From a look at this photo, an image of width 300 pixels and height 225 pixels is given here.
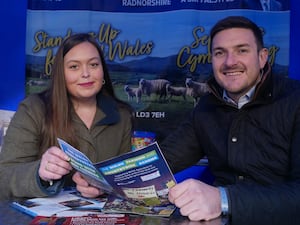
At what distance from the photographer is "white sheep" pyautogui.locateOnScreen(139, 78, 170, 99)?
2500 mm

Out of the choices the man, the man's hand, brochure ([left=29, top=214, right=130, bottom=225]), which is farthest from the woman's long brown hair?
the man's hand

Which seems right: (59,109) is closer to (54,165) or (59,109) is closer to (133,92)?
(54,165)

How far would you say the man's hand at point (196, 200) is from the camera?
45.8 inches

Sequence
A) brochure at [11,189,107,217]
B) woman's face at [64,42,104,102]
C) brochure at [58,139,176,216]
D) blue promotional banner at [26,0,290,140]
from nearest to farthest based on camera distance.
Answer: brochure at [58,139,176,216]
brochure at [11,189,107,217]
woman's face at [64,42,104,102]
blue promotional banner at [26,0,290,140]

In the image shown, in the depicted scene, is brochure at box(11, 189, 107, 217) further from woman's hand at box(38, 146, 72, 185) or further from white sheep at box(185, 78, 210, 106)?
white sheep at box(185, 78, 210, 106)

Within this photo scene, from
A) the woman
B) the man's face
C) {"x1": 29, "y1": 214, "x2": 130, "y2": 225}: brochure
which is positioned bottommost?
{"x1": 29, "y1": 214, "x2": 130, "y2": 225}: brochure

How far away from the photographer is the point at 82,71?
183 cm

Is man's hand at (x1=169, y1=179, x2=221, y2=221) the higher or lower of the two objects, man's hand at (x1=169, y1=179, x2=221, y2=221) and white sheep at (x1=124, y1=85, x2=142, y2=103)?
the lower

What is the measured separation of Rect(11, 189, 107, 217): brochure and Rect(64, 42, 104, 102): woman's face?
53 centimetres

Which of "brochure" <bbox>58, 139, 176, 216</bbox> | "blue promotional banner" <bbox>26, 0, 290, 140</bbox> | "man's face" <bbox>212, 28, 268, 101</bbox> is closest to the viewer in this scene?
"brochure" <bbox>58, 139, 176, 216</bbox>

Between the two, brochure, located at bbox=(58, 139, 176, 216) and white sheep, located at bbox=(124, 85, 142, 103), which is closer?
brochure, located at bbox=(58, 139, 176, 216)

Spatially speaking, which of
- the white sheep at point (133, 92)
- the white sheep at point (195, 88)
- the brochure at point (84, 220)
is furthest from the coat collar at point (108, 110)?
the brochure at point (84, 220)

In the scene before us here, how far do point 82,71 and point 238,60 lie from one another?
680 millimetres

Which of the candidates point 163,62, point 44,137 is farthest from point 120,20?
point 44,137
